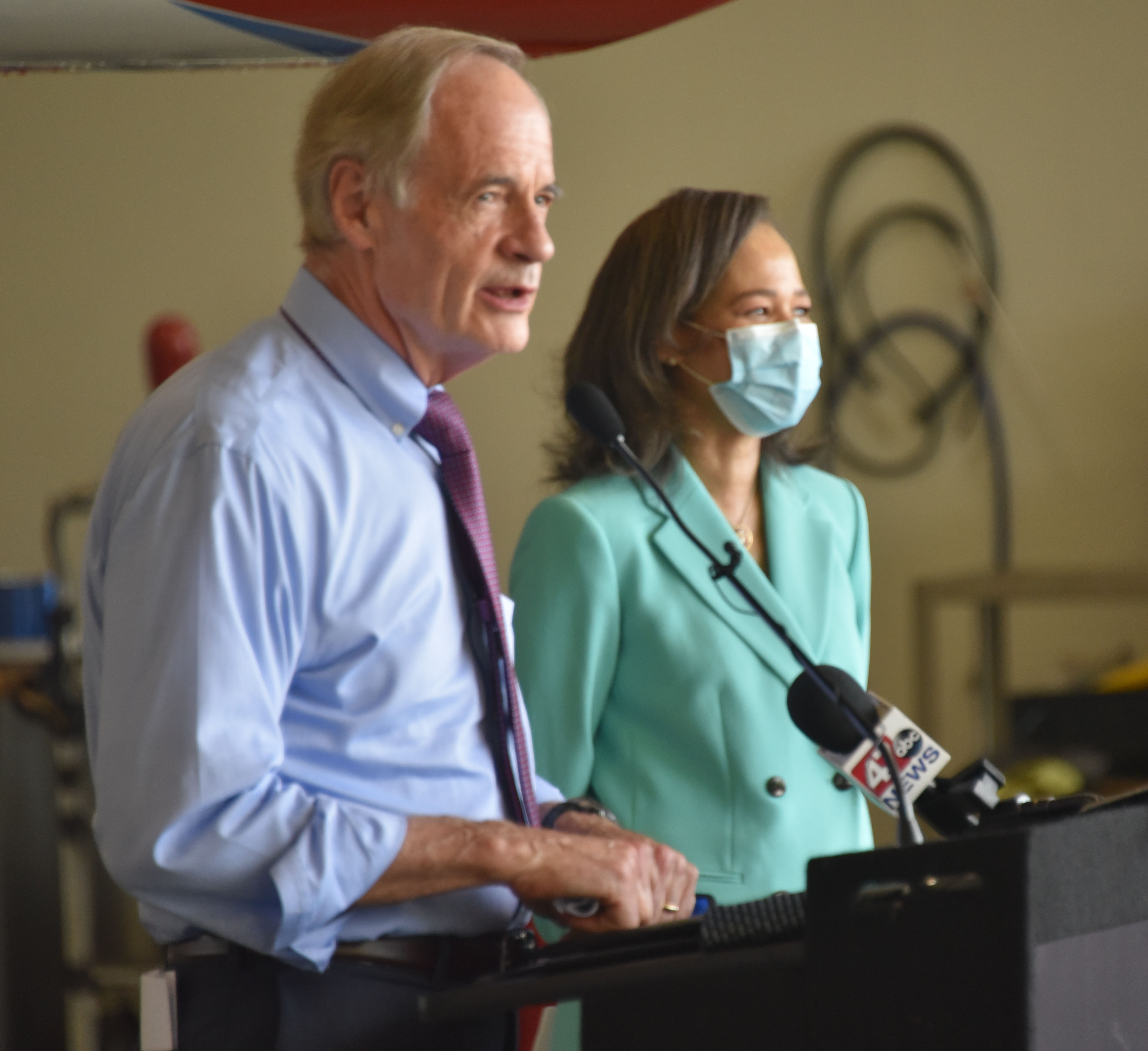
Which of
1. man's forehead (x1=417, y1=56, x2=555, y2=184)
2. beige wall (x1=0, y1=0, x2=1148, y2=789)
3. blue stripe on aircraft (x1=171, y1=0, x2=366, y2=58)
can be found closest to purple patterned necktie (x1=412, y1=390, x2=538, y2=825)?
man's forehead (x1=417, y1=56, x2=555, y2=184)

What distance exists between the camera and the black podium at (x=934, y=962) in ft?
2.67

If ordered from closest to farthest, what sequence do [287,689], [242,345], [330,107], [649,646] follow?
[287,689]
[242,345]
[330,107]
[649,646]

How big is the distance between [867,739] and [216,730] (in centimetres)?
49

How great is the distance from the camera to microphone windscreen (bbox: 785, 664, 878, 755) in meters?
1.10

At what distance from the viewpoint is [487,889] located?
3.63ft

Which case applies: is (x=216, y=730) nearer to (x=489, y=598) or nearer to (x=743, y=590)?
(x=489, y=598)

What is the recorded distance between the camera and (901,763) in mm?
1152

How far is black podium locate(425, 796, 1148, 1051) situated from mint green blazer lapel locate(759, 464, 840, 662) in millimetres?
842

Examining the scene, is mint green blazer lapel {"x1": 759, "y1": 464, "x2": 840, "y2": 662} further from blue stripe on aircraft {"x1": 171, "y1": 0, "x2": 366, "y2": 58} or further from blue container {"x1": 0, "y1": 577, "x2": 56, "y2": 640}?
blue container {"x1": 0, "y1": 577, "x2": 56, "y2": 640}

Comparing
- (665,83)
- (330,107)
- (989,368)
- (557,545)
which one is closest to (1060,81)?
(989,368)

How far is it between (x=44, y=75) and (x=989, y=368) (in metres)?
2.79

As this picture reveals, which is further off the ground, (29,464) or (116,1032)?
(29,464)

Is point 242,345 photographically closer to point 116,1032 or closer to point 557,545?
point 557,545

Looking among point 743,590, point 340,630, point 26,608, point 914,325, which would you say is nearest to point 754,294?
point 743,590
